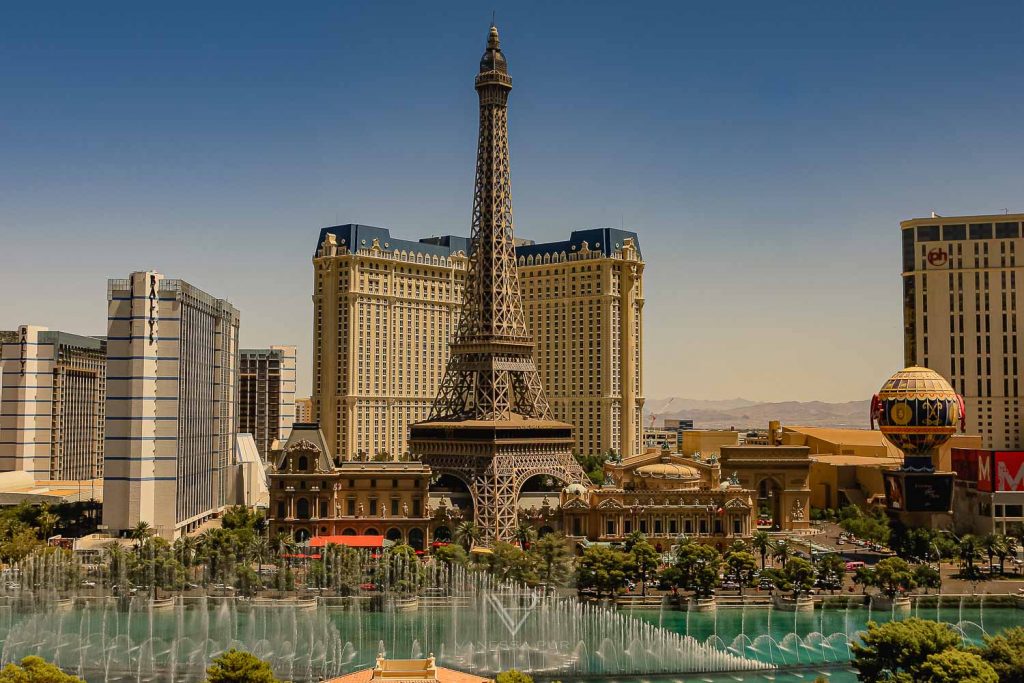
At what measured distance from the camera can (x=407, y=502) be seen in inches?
4109

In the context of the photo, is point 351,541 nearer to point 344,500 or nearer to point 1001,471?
point 344,500

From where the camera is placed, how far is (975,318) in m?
145

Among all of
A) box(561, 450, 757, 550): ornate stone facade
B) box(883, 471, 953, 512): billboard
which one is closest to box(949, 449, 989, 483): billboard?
box(883, 471, 953, 512): billboard

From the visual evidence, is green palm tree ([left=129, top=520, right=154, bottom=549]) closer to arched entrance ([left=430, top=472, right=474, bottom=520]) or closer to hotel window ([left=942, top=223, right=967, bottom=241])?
arched entrance ([left=430, top=472, right=474, bottom=520])

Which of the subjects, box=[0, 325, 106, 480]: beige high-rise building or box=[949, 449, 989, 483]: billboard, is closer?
box=[949, 449, 989, 483]: billboard

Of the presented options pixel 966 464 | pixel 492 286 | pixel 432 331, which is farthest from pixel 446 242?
pixel 966 464

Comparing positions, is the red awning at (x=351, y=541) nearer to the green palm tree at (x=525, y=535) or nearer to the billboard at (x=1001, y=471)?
the green palm tree at (x=525, y=535)

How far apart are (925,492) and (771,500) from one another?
16.6 m

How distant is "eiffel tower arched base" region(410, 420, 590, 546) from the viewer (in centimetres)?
10525

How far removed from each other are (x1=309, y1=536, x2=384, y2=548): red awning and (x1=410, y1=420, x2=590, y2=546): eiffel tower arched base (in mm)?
10268

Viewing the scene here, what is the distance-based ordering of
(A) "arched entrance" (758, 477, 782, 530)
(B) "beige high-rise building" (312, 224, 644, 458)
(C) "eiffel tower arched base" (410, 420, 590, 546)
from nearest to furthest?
1. (C) "eiffel tower arched base" (410, 420, 590, 546)
2. (A) "arched entrance" (758, 477, 782, 530)
3. (B) "beige high-rise building" (312, 224, 644, 458)

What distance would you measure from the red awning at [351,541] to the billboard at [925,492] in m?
52.6

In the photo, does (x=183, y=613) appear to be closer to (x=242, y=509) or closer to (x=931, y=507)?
(x=242, y=509)

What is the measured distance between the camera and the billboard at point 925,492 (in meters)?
108
